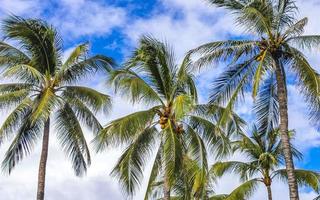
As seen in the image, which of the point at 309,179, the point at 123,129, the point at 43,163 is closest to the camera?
the point at 123,129

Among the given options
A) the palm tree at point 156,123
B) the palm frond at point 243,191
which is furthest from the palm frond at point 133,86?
Result: the palm frond at point 243,191

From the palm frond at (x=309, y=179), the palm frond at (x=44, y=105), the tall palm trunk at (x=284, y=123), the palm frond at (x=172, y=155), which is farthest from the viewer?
the palm frond at (x=309, y=179)

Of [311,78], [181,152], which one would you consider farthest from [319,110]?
[181,152]

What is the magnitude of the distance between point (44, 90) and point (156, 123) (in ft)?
15.9

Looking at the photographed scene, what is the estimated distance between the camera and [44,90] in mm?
23281

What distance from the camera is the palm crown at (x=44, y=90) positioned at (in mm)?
23297

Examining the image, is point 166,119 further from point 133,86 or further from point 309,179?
point 309,179

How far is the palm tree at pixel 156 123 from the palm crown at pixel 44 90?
2.70 m

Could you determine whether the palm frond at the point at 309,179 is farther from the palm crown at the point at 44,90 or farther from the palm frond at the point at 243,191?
the palm crown at the point at 44,90

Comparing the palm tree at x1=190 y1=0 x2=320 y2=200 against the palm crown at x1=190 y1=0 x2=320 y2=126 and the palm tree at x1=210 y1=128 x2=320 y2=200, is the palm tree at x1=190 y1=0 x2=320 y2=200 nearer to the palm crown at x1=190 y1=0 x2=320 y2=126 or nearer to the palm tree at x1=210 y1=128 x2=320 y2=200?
the palm crown at x1=190 y1=0 x2=320 y2=126

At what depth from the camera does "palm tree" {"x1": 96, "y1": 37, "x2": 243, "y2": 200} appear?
70.2ft

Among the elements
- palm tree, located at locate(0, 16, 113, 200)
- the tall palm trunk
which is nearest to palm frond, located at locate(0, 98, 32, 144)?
palm tree, located at locate(0, 16, 113, 200)

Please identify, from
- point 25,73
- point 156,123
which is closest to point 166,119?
Answer: point 156,123

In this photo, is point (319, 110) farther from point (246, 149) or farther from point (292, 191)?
point (246, 149)
